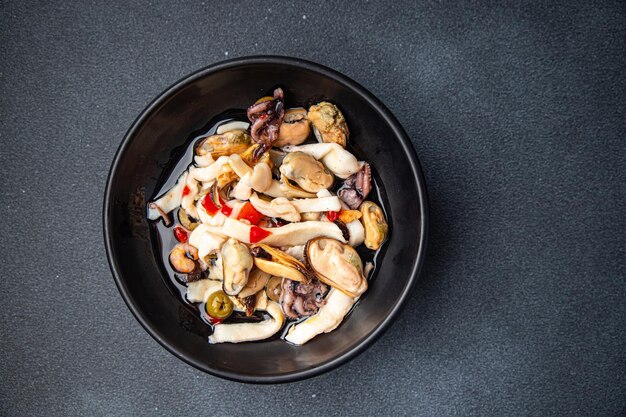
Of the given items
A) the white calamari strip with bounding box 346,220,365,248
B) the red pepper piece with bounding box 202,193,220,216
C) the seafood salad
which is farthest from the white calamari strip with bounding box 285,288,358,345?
the red pepper piece with bounding box 202,193,220,216

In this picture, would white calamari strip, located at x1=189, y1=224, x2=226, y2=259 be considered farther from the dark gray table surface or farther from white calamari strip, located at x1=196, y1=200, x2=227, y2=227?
the dark gray table surface

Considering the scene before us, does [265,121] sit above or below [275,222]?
above

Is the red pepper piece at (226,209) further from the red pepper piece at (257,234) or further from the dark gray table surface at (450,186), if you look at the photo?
the dark gray table surface at (450,186)

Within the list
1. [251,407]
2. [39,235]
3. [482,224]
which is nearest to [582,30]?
[482,224]

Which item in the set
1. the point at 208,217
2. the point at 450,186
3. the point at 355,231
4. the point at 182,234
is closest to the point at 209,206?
the point at 208,217

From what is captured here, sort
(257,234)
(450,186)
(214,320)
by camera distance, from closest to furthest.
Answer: (257,234) → (214,320) → (450,186)

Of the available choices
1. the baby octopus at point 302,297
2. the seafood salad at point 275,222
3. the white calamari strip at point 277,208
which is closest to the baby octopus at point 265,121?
the seafood salad at point 275,222

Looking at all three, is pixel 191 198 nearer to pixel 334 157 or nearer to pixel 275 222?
pixel 275 222
